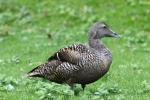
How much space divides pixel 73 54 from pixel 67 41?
31.3 feet

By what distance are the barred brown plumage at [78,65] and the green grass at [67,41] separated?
0.24 m

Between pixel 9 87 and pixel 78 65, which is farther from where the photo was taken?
pixel 9 87

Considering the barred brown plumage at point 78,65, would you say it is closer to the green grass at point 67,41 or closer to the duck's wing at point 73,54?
the duck's wing at point 73,54

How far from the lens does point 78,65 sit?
1148cm

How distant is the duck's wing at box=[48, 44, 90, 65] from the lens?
11.5 metres

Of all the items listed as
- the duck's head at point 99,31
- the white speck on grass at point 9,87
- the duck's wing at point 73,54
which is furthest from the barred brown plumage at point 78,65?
the white speck on grass at point 9,87

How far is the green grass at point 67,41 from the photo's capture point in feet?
37.9

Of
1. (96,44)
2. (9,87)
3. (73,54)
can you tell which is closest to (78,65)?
(73,54)

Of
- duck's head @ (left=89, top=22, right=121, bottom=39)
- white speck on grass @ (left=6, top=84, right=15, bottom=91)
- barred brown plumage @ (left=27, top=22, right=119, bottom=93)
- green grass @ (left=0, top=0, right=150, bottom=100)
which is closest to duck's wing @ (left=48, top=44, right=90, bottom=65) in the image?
barred brown plumage @ (left=27, top=22, right=119, bottom=93)

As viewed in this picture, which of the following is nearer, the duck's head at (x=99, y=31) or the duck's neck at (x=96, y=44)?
the duck's neck at (x=96, y=44)

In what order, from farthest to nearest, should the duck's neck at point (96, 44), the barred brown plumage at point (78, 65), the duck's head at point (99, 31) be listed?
the duck's head at point (99, 31) < the duck's neck at point (96, 44) < the barred brown plumage at point (78, 65)

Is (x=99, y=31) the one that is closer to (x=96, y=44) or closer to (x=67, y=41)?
(x=96, y=44)

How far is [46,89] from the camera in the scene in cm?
1116

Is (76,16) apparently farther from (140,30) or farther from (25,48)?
(25,48)
